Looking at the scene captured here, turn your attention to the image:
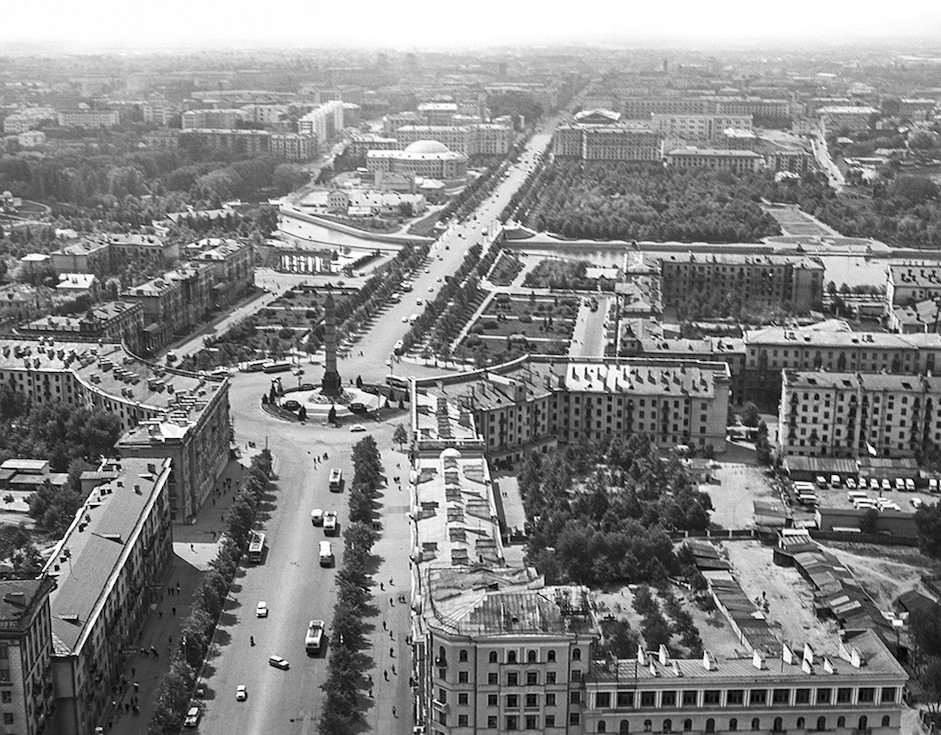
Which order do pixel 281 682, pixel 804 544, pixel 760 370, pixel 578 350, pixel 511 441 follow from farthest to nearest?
pixel 578 350
pixel 760 370
pixel 511 441
pixel 804 544
pixel 281 682


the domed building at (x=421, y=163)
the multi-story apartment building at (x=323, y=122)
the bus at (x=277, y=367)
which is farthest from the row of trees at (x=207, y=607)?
the multi-story apartment building at (x=323, y=122)

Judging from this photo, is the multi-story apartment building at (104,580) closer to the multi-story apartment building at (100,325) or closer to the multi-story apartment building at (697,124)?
the multi-story apartment building at (100,325)

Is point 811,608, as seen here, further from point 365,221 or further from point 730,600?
point 365,221

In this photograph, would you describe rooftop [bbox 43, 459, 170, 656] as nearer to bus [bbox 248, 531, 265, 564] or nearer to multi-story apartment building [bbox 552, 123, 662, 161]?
bus [bbox 248, 531, 265, 564]

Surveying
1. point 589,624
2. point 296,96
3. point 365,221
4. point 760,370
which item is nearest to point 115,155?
point 365,221

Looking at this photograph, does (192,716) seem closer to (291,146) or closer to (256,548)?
(256,548)

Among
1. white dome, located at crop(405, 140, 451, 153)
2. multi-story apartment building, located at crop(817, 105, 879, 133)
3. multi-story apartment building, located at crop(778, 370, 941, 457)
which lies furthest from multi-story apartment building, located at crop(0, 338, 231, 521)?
multi-story apartment building, located at crop(817, 105, 879, 133)
